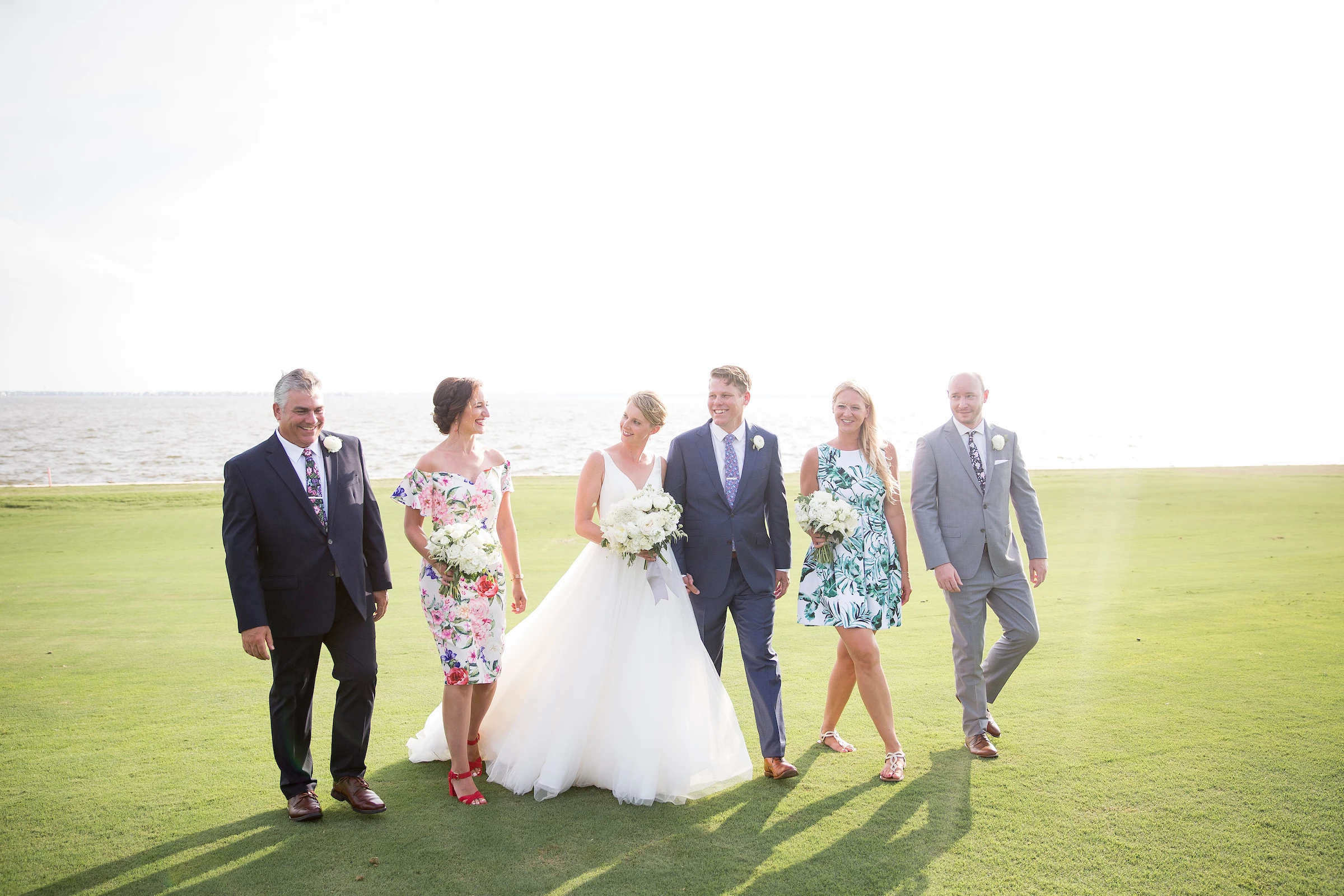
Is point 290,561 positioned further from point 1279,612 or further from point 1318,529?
point 1318,529

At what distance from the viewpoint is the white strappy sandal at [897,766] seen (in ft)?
16.3

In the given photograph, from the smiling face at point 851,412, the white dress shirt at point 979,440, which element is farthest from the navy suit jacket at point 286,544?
the white dress shirt at point 979,440

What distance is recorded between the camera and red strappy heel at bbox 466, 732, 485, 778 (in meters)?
5.16

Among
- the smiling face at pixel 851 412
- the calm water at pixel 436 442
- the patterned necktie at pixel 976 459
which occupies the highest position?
the smiling face at pixel 851 412

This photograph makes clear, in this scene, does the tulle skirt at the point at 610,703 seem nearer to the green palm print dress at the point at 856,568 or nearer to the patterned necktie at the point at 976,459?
the green palm print dress at the point at 856,568

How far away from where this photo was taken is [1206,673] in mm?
6719

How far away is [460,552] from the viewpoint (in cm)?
469

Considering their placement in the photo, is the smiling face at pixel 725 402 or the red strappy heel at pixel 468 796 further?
the smiling face at pixel 725 402

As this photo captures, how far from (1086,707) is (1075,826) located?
81.6 inches

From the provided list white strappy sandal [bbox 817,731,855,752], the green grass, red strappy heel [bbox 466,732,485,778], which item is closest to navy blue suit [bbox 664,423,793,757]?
white strappy sandal [bbox 817,731,855,752]

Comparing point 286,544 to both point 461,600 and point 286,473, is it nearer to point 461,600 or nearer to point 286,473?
point 286,473

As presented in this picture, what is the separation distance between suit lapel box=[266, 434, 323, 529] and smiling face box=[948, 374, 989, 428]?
433cm

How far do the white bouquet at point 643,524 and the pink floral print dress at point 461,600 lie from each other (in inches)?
29.5

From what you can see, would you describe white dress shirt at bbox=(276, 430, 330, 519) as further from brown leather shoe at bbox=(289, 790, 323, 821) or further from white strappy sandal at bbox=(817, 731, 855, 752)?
white strappy sandal at bbox=(817, 731, 855, 752)
